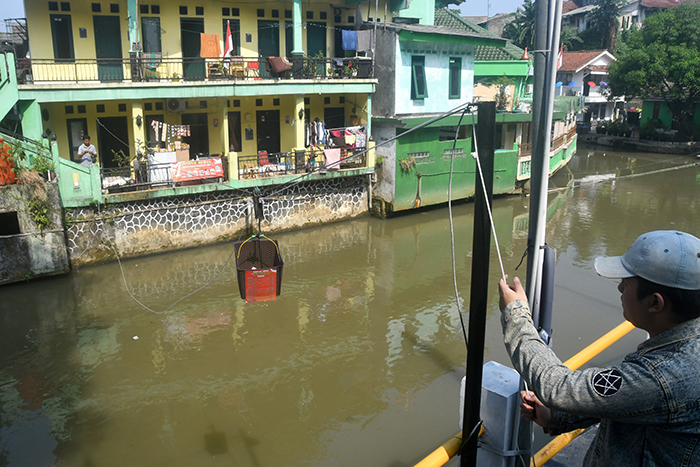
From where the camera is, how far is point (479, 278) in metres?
3.79

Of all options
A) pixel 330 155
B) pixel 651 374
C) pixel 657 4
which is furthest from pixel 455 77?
pixel 657 4

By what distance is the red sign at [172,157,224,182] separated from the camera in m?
16.7

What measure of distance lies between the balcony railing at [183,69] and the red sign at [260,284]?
10.1m

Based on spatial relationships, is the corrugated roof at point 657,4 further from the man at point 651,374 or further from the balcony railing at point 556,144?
the man at point 651,374

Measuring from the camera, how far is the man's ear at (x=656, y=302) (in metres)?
2.06

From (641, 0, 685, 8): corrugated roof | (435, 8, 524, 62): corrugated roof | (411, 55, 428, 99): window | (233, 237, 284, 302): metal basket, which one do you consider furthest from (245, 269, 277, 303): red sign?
(641, 0, 685, 8): corrugated roof

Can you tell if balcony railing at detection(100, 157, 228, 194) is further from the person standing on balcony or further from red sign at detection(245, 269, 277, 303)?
red sign at detection(245, 269, 277, 303)

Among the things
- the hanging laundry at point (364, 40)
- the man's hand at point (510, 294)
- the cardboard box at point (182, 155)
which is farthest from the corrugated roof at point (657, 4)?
the man's hand at point (510, 294)

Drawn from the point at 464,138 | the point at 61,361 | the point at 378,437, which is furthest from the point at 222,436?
the point at 464,138

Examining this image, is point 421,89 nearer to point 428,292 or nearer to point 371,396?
point 428,292

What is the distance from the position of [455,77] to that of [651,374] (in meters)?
21.8

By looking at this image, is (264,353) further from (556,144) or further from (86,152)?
(556,144)

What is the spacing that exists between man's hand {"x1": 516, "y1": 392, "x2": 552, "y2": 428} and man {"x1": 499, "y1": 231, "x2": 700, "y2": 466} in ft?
1.21

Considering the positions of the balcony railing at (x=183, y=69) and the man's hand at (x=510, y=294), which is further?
the balcony railing at (x=183, y=69)
